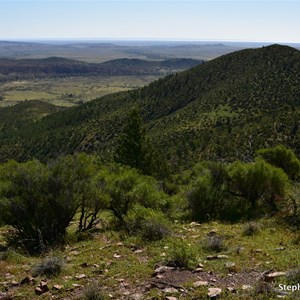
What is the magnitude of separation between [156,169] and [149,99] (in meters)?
52.7

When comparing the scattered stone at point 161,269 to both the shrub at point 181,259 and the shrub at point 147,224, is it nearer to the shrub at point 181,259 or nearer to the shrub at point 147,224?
the shrub at point 181,259

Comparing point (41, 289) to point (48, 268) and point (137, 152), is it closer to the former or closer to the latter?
point (48, 268)

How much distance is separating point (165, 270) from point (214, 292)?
2012 mm

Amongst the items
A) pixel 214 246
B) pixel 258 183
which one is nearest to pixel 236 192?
pixel 258 183

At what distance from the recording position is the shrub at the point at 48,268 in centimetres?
1014

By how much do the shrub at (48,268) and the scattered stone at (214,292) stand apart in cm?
415

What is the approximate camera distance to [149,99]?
290 feet

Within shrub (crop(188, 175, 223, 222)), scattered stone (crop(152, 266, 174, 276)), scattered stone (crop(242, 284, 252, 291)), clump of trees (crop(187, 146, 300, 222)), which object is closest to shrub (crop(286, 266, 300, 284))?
scattered stone (crop(242, 284, 252, 291))

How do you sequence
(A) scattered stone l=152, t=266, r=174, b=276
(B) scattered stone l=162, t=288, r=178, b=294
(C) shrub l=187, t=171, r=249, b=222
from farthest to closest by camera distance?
(C) shrub l=187, t=171, r=249, b=222 → (A) scattered stone l=152, t=266, r=174, b=276 → (B) scattered stone l=162, t=288, r=178, b=294

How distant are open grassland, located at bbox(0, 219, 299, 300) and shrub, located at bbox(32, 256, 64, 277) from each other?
130 millimetres

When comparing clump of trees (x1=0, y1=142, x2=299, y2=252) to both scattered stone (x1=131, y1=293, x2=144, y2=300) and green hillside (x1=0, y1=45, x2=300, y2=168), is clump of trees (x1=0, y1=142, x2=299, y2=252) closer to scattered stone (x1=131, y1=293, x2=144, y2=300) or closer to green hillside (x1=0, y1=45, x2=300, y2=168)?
scattered stone (x1=131, y1=293, x2=144, y2=300)

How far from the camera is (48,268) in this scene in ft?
33.4

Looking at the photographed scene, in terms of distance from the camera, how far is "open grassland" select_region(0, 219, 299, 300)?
28.0 ft

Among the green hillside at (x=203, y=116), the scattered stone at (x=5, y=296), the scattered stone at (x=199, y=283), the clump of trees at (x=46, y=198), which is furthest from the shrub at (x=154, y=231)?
the green hillside at (x=203, y=116)
